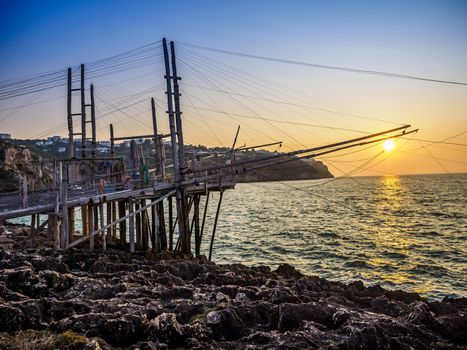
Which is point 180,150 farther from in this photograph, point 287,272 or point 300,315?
point 300,315

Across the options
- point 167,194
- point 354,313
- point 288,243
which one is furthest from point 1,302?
point 288,243

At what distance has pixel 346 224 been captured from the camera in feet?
150

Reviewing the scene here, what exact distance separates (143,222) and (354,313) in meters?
16.9

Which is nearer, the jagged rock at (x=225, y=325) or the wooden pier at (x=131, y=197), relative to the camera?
the jagged rock at (x=225, y=325)

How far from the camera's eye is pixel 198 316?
925 centimetres

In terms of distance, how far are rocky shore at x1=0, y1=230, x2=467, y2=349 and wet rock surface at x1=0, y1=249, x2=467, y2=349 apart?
2 centimetres

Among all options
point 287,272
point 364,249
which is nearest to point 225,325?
point 287,272

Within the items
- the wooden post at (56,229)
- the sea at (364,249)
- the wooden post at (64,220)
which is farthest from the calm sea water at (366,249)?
the wooden post at (56,229)

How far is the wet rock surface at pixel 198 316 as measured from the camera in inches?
312

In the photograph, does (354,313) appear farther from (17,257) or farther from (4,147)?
(4,147)

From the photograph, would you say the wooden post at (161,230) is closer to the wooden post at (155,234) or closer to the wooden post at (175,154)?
the wooden post at (155,234)

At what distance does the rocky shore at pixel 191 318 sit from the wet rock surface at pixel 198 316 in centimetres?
2

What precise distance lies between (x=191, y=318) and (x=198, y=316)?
17 centimetres

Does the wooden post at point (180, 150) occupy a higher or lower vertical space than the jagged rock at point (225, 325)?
higher
